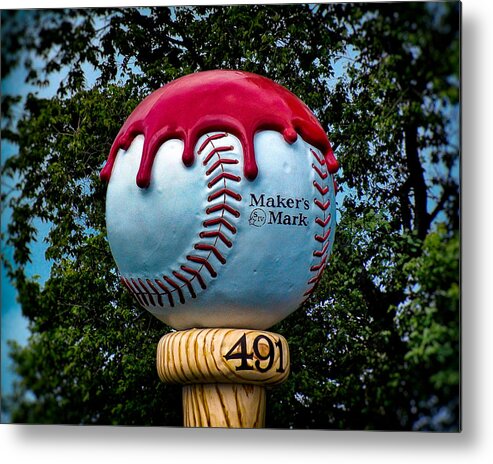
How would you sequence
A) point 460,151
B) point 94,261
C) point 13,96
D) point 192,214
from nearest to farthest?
1. point 192,214
2. point 460,151
3. point 13,96
4. point 94,261

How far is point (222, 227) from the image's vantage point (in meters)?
6.07

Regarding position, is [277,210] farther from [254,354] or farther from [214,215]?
[254,354]

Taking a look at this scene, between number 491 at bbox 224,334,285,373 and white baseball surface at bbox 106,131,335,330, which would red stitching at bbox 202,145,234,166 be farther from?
number 491 at bbox 224,334,285,373

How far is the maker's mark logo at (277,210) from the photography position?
609 centimetres

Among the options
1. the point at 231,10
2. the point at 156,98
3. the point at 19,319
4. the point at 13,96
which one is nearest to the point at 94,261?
the point at 19,319

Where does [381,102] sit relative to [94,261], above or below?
above

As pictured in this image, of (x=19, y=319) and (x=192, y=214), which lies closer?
(x=192, y=214)

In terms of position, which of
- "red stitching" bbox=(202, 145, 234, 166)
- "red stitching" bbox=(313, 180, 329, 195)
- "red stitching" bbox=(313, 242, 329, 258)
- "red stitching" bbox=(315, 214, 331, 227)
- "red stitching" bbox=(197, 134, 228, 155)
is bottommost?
"red stitching" bbox=(313, 242, 329, 258)

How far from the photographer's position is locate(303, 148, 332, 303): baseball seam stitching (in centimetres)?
628

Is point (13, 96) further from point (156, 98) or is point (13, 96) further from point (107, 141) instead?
point (156, 98)

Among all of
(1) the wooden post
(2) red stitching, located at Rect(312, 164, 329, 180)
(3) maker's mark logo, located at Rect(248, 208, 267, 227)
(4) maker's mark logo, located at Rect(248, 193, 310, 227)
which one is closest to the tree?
(1) the wooden post

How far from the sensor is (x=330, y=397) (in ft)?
28.3

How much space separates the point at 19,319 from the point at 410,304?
7.85ft

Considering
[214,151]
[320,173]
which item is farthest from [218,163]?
[320,173]
